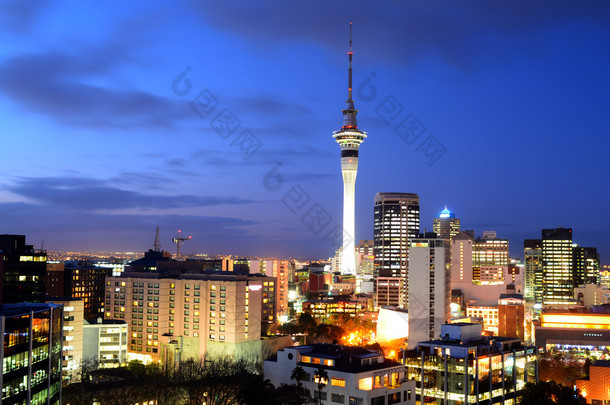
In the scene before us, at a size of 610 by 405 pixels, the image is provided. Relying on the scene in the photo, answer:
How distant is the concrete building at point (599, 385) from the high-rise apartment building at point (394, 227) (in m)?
128

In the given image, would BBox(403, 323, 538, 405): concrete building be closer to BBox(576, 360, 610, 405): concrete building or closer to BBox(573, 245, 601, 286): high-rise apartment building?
BBox(576, 360, 610, 405): concrete building

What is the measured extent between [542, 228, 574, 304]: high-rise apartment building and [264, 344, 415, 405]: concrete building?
134m

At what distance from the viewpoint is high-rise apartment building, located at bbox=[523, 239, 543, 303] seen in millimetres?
173250

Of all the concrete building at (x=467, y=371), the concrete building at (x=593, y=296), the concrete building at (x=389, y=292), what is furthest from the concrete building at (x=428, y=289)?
the concrete building at (x=593, y=296)

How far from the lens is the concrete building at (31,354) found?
89.4 feet

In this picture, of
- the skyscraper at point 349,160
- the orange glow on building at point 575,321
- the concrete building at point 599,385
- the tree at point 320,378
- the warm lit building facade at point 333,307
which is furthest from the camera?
the skyscraper at point 349,160

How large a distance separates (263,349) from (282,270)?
5909 cm

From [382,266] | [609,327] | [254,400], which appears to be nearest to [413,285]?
[609,327]

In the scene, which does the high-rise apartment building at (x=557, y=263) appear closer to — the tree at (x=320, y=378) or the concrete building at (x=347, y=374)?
the concrete building at (x=347, y=374)

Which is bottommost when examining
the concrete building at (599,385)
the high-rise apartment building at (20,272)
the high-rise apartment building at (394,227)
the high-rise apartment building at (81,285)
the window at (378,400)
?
the concrete building at (599,385)

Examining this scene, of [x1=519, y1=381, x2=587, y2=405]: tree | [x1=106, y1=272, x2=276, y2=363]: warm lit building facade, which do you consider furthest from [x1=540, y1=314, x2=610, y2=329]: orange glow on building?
[x1=519, y1=381, x2=587, y2=405]: tree

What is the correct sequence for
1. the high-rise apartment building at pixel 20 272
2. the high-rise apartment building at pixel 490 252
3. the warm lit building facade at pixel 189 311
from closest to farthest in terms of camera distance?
1. the high-rise apartment building at pixel 20 272
2. the warm lit building facade at pixel 189 311
3. the high-rise apartment building at pixel 490 252

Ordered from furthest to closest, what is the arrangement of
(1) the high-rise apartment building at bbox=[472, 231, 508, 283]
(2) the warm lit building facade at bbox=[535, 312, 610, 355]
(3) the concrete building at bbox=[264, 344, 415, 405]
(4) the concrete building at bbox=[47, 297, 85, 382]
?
(1) the high-rise apartment building at bbox=[472, 231, 508, 283], (2) the warm lit building facade at bbox=[535, 312, 610, 355], (4) the concrete building at bbox=[47, 297, 85, 382], (3) the concrete building at bbox=[264, 344, 415, 405]

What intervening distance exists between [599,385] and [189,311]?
38704 millimetres
